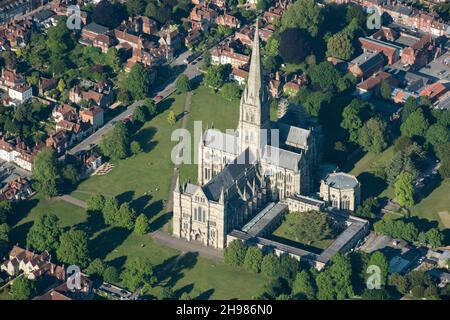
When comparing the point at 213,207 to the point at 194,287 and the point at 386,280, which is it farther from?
the point at 386,280

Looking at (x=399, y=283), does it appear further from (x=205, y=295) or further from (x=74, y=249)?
(x=74, y=249)

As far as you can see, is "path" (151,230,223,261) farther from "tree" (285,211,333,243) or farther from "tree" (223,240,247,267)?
"tree" (285,211,333,243)

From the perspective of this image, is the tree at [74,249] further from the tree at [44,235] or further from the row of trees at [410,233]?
the row of trees at [410,233]

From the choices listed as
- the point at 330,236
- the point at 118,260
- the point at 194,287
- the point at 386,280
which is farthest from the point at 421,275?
the point at 118,260

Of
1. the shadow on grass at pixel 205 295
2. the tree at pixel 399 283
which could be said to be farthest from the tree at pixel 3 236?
the tree at pixel 399 283

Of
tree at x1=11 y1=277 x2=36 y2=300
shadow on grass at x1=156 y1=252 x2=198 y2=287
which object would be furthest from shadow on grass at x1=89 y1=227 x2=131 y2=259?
tree at x1=11 y1=277 x2=36 y2=300

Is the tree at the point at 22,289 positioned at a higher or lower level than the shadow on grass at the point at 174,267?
higher

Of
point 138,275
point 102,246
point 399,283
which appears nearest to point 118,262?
point 102,246
